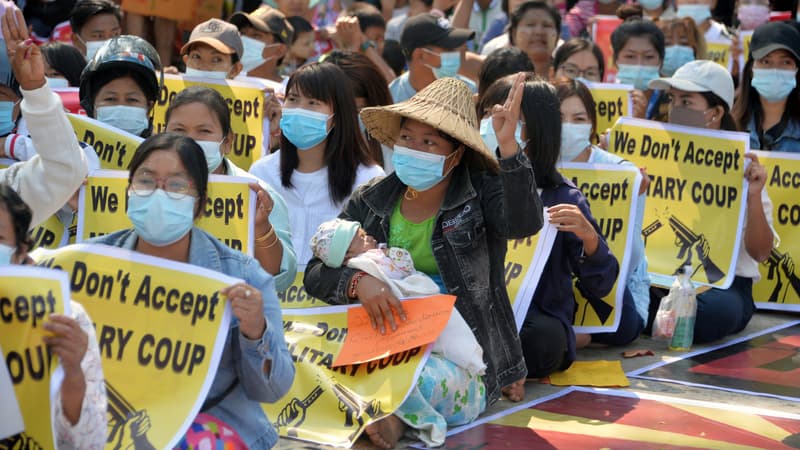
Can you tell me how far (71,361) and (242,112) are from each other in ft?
13.9

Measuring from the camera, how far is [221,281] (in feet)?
14.5

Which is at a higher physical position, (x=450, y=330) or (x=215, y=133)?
(x=215, y=133)

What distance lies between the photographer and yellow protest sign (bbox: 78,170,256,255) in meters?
5.88

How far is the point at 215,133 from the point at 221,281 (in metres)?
1.93

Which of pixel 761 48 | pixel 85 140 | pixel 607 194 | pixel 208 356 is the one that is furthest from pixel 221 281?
pixel 761 48

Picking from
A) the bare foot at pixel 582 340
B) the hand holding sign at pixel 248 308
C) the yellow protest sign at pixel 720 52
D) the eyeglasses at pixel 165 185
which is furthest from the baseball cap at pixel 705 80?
the hand holding sign at pixel 248 308

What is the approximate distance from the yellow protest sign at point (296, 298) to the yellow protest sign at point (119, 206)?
62cm

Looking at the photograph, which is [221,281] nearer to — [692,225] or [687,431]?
[687,431]

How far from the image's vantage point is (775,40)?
370 inches

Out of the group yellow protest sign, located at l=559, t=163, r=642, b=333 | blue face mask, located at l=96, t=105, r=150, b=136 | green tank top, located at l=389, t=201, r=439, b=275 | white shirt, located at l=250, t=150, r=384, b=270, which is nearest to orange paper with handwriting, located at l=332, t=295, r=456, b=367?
green tank top, located at l=389, t=201, r=439, b=275

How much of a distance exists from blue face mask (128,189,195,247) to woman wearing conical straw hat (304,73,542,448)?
1332 mm

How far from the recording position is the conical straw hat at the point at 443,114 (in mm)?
5661

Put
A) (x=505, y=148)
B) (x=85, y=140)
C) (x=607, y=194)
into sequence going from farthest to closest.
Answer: (x=607, y=194), (x=85, y=140), (x=505, y=148)

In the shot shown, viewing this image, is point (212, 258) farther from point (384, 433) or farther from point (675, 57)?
point (675, 57)
